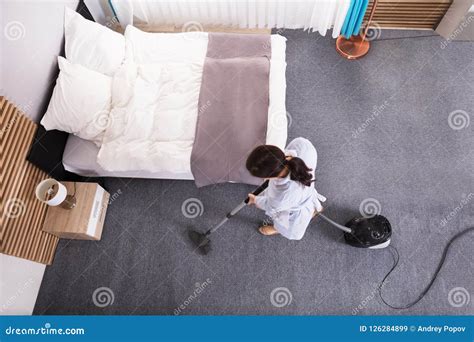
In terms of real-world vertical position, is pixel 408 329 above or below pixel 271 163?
below

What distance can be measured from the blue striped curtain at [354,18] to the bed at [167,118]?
0.87 metres

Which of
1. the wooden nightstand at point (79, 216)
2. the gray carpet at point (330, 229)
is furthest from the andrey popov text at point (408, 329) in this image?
the wooden nightstand at point (79, 216)

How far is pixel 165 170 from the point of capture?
8.48ft

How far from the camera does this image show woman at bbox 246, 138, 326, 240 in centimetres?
177

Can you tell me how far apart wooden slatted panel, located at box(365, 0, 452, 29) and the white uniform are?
7.13ft

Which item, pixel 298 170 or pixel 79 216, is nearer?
pixel 298 170

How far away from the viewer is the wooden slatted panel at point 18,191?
218cm

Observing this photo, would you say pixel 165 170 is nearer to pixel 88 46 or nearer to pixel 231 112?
pixel 231 112

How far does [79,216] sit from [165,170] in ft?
2.56

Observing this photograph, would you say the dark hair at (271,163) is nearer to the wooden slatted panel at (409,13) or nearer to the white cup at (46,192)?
the white cup at (46,192)

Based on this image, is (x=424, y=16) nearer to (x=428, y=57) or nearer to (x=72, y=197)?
(x=428, y=57)

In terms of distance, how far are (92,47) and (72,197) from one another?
123 centimetres

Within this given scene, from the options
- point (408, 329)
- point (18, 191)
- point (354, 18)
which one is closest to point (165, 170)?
point (18, 191)

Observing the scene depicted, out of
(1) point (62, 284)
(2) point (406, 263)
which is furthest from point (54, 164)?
(2) point (406, 263)
